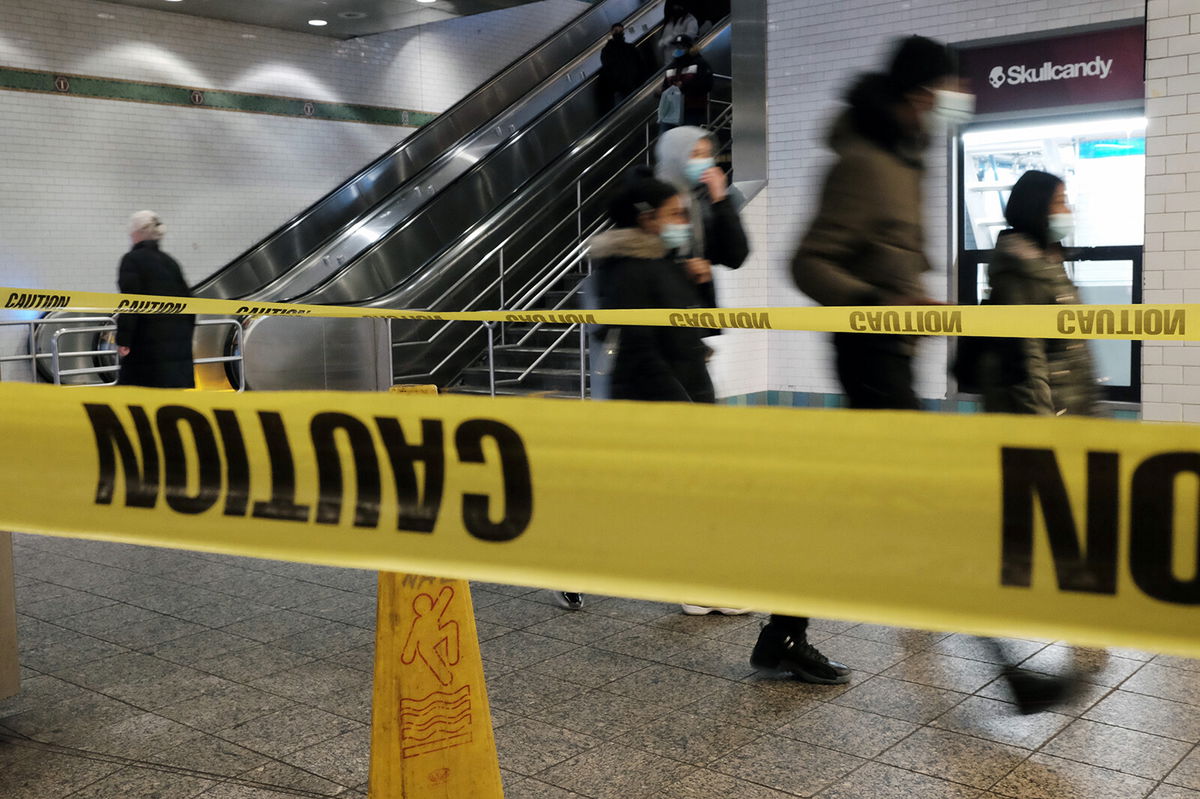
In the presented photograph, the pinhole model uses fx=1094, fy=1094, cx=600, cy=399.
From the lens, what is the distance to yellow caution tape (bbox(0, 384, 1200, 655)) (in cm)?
116

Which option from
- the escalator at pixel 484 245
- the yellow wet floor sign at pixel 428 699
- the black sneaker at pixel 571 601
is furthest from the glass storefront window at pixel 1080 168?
the yellow wet floor sign at pixel 428 699

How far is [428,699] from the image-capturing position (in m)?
2.42

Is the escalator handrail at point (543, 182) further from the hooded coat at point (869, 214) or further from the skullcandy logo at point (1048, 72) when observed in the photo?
the hooded coat at point (869, 214)

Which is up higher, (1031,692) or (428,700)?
(428,700)

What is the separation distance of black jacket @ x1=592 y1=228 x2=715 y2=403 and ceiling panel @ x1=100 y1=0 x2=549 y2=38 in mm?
9432

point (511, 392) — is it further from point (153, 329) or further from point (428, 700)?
point (428, 700)

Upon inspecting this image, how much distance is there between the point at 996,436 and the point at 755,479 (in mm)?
272

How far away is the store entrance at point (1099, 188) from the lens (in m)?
7.72

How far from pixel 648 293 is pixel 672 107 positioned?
7536mm

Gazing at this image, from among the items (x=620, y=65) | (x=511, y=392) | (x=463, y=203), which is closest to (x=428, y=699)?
(x=511, y=392)

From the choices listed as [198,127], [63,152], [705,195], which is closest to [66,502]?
[705,195]

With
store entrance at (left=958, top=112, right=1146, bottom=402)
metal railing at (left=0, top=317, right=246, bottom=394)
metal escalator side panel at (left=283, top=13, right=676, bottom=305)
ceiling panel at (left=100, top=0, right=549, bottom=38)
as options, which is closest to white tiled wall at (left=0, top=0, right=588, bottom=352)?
ceiling panel at (left=100, top=0, right=549, bottom=38)

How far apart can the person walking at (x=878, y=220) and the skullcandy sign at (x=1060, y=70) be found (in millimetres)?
5285

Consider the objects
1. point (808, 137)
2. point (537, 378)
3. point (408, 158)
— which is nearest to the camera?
point (808, 137)
